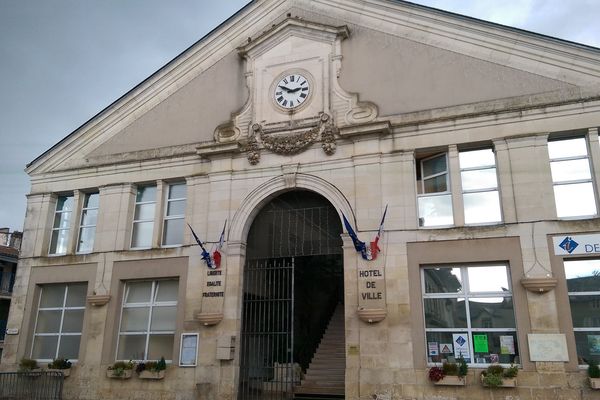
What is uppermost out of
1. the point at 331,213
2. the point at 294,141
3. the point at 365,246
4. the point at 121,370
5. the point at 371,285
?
the point at 294,141

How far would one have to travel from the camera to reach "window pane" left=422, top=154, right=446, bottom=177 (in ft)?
42.0

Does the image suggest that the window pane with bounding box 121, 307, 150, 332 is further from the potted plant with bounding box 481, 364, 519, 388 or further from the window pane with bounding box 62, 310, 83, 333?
the potted plant with bounding box 481, 364, 519, 388

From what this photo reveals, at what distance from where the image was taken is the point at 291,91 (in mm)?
14438

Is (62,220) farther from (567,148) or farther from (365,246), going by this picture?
(567,148)

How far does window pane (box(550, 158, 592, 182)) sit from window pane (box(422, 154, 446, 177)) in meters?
2.39

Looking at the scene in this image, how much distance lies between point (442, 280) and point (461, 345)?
1.45 metres

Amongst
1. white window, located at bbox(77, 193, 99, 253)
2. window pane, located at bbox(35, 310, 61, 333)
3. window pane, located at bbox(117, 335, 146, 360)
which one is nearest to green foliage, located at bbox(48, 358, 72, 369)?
window pane, located at bbox(35, 310, 61, 333)

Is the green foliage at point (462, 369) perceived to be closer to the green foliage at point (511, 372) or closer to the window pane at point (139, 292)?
the green foliage at point (511, 372)

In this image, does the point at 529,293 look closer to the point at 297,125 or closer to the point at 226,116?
the point at 297,125

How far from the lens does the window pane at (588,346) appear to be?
1041cm

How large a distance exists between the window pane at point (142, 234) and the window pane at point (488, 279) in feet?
29.4

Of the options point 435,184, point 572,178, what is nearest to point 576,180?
point 572,178

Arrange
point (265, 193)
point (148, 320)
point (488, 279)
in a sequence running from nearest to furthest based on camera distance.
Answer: point (488, 279) → point (265, 193) → point (148, 320)

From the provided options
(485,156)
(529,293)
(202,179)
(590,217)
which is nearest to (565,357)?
(529,293)
